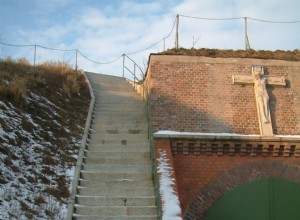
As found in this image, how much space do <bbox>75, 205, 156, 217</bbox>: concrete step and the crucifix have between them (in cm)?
416

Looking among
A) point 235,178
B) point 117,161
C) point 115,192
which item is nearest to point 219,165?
point 235,178

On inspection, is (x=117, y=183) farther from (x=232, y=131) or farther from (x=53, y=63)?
(x=53, y=63)

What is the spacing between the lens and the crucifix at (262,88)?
36.1 ft

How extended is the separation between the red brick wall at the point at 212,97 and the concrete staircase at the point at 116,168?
113 cm

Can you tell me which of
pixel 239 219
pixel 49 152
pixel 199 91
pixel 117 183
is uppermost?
pixel 199 91

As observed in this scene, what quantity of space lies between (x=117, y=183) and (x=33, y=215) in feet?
7.52

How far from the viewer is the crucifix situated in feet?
36.1

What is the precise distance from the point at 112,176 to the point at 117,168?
1.09ft

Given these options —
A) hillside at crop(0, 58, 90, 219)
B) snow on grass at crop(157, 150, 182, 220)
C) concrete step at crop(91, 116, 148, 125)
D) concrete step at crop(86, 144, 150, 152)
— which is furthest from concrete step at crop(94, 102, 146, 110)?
snow on grass at crop(157, 150, 182, 220)

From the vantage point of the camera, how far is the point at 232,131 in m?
11.0

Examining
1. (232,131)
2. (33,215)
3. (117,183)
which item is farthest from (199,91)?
(33,215)

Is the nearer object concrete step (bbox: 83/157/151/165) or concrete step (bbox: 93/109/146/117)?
concrete step (bbox: 83/157/151/165)

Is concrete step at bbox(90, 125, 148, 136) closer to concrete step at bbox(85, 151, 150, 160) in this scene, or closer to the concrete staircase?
the concrete staircase

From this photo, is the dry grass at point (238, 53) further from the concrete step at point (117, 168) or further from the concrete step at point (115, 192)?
the concrete step at point (115, 192)
